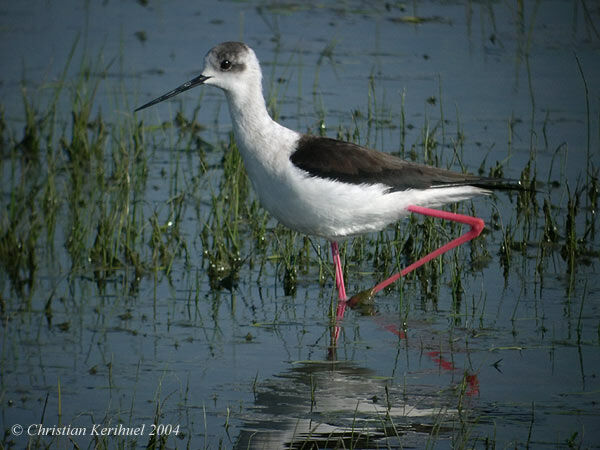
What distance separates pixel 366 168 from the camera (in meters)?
6.84

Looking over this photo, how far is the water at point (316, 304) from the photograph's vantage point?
17.5 feet

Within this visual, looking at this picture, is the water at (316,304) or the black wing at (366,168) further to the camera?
the black wing at (366,168)

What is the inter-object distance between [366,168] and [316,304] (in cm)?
91

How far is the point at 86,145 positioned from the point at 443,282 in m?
3.41

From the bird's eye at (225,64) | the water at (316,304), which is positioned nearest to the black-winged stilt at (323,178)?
the bird's eye at (225,64)

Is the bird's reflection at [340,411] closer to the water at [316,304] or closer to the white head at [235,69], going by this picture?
the water at [316,304]

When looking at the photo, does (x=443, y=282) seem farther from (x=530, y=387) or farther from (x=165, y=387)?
(x=165, y=387)

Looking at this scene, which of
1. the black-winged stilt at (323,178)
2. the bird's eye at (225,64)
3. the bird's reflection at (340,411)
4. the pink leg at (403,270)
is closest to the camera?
the bird's reflection at (340,411)

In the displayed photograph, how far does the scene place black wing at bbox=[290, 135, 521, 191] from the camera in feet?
22.0

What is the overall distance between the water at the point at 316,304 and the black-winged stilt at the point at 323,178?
1.57ft

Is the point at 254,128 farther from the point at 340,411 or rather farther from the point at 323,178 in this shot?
the point at 340,411

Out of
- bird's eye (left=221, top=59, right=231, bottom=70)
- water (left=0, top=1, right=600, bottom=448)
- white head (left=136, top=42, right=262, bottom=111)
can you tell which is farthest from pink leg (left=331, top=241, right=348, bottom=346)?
bird's eye (left=221, top=59, right=231, bottom=70)

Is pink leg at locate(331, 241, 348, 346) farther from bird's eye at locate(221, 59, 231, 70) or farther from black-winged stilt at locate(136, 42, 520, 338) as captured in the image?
bird's eye at locate(221, 59, 231, 70)

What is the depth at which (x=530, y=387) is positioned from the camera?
5684 mm
